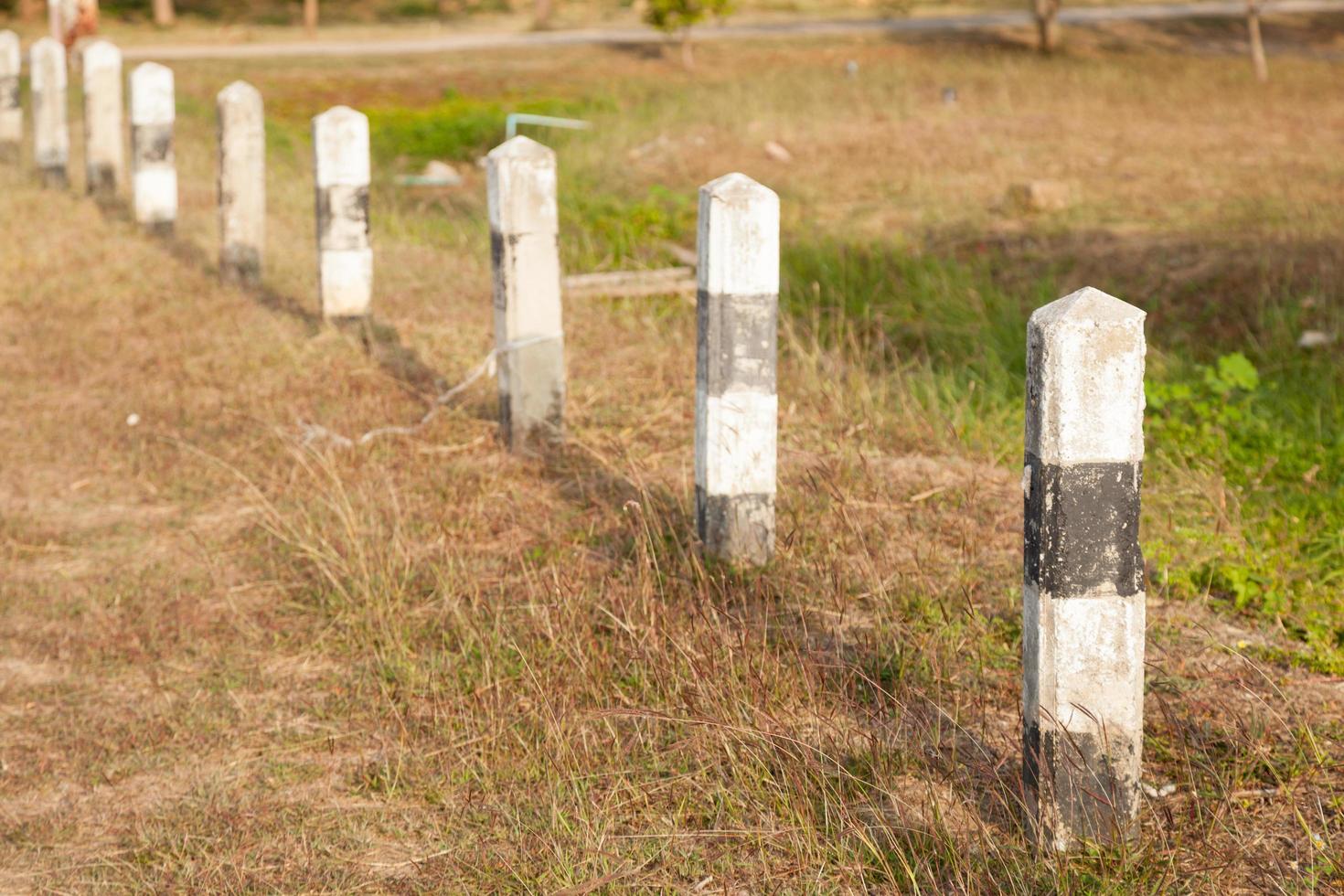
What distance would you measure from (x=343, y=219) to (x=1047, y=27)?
76.4 ft

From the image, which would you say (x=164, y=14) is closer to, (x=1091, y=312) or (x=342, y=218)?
(x=342, y=218)

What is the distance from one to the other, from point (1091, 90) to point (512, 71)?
35.1ft

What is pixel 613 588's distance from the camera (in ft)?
13.6

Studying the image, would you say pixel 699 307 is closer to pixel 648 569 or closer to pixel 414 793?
pixel 648 569

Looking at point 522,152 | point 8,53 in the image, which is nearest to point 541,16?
point 8,53

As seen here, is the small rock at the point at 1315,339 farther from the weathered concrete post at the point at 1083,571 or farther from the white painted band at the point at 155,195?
the white painted band at the point at 155,195

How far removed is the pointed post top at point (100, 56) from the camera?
433 inches

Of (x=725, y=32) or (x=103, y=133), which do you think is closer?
(x=103, y=133)

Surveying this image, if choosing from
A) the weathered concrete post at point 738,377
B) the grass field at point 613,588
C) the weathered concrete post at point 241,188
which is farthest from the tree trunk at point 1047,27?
the weathered concrete post at point 738,377

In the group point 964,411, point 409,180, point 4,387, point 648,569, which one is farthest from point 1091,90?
point 648,569

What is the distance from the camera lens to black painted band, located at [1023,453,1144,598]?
2877 millimetres

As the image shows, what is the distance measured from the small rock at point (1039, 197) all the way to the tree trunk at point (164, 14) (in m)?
27.6

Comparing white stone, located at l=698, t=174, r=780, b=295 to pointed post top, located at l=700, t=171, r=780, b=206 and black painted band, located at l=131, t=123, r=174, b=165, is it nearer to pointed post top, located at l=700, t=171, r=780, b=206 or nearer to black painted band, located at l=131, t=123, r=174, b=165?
pointed post top, located at l=700, t=171, r=780, b=206

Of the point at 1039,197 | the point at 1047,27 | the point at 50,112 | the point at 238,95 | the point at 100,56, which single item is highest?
the point at 1047,27
